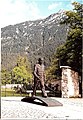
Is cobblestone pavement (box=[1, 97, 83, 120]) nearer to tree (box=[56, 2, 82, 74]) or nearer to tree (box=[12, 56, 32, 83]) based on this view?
tree (box=[56, 2, 82, 74])

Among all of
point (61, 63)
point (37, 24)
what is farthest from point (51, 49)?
point (37, 24)

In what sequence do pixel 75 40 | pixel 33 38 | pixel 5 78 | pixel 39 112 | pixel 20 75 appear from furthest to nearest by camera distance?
1. pixel 33 38
2. pixel 5 78
3. pixel 20 75
4. pixel 75 40
5. pixel 39 112

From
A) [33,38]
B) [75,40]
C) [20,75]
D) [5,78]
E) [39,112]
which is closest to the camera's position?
[39,112]

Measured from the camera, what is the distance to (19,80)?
156 feet

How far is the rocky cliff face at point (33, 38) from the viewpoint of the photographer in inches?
2995

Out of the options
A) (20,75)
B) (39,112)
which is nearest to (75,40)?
(39,112)

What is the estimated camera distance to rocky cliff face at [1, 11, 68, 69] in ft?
250

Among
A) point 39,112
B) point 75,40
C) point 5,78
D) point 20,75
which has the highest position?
point 75,40

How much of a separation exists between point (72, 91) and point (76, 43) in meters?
3.31

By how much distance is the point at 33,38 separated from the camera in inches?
4104

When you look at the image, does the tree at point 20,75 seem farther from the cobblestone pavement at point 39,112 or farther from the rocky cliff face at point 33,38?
the cobblestone pavement at point 39,112

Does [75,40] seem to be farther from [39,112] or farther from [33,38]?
[33,38]

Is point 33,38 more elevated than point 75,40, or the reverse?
point 33,38

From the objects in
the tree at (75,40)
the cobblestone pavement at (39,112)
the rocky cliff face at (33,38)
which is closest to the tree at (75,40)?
the tree at (75,40)
